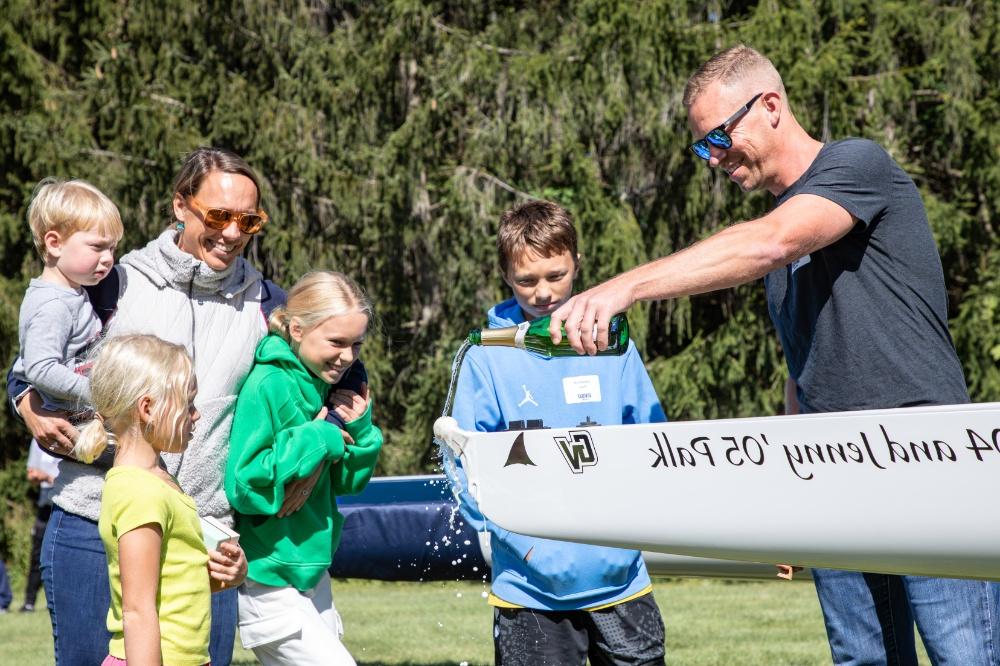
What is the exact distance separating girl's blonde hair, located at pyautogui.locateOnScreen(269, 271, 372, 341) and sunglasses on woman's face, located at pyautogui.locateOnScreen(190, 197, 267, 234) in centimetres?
27

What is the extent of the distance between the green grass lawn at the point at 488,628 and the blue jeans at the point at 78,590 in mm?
3226

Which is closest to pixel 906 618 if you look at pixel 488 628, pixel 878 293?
pixel 878 293

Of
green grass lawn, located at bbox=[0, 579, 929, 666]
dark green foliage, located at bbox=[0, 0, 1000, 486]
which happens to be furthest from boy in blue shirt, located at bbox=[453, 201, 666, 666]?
dark green foliage, located at bbox=[0, 0, 1000, 486]

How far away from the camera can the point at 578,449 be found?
9.52 feet

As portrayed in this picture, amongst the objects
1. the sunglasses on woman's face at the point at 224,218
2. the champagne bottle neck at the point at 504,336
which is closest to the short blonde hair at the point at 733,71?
the champagne bottle neck at the point at 504,336

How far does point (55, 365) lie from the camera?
121 inches

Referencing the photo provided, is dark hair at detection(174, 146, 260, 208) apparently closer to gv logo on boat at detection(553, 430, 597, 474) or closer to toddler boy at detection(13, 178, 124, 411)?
toddler boy at detection(13, 178, 124, 411)

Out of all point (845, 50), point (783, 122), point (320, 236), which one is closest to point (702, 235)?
point (845, 50)

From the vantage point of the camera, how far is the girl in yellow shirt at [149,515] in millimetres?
2619

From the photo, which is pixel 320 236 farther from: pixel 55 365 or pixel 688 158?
pixel 55 365

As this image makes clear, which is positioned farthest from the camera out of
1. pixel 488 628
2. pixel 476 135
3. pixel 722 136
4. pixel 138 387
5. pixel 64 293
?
pixel 476 135

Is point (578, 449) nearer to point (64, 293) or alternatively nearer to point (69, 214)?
point (64, 293)

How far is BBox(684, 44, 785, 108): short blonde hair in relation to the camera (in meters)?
3.06

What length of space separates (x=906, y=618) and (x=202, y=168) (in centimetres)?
221
